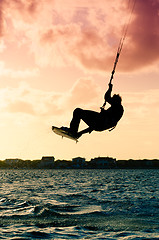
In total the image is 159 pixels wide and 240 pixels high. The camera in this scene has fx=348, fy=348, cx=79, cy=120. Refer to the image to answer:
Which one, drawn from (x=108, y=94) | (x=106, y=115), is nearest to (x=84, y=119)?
(x=106, y=115)

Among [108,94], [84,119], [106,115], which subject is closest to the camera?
[108,94]

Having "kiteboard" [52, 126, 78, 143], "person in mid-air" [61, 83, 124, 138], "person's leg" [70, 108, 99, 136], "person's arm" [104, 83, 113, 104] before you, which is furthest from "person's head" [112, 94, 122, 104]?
"kiteboard" [52, 126, 78, 143]

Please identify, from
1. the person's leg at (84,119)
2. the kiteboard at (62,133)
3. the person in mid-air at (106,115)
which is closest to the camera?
the person in mid-air at (106,115)

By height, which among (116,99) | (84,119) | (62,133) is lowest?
(62,133)

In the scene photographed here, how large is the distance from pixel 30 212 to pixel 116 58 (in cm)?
1432

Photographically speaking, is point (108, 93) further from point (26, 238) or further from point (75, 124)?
point (26, 238)

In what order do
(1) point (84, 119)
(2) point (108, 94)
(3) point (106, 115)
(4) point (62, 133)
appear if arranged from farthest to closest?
(4) point (62, 133), (1) point (84, 119), (3) point (106, 115), (2) point (108, 94)

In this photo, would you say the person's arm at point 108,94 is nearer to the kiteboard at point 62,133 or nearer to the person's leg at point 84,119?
the person's leg at point 84,119

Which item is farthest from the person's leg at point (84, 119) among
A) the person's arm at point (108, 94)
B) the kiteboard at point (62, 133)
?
the person's arm at point (108, 94)

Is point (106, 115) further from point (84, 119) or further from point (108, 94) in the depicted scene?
point (84, 119)

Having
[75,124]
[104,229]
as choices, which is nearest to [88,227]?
[104,229]

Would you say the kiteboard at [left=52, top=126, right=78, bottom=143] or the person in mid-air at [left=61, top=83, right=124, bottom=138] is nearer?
the person in mid-air at [left=61, top=83, right=124, bottom=138]

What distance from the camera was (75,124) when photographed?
14898mm

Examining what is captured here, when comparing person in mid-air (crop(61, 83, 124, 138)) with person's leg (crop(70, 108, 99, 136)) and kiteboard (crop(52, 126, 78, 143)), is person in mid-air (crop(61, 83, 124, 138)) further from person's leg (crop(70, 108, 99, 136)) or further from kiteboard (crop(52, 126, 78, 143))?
kiteboard (crop(52, 126, 78, 143))
